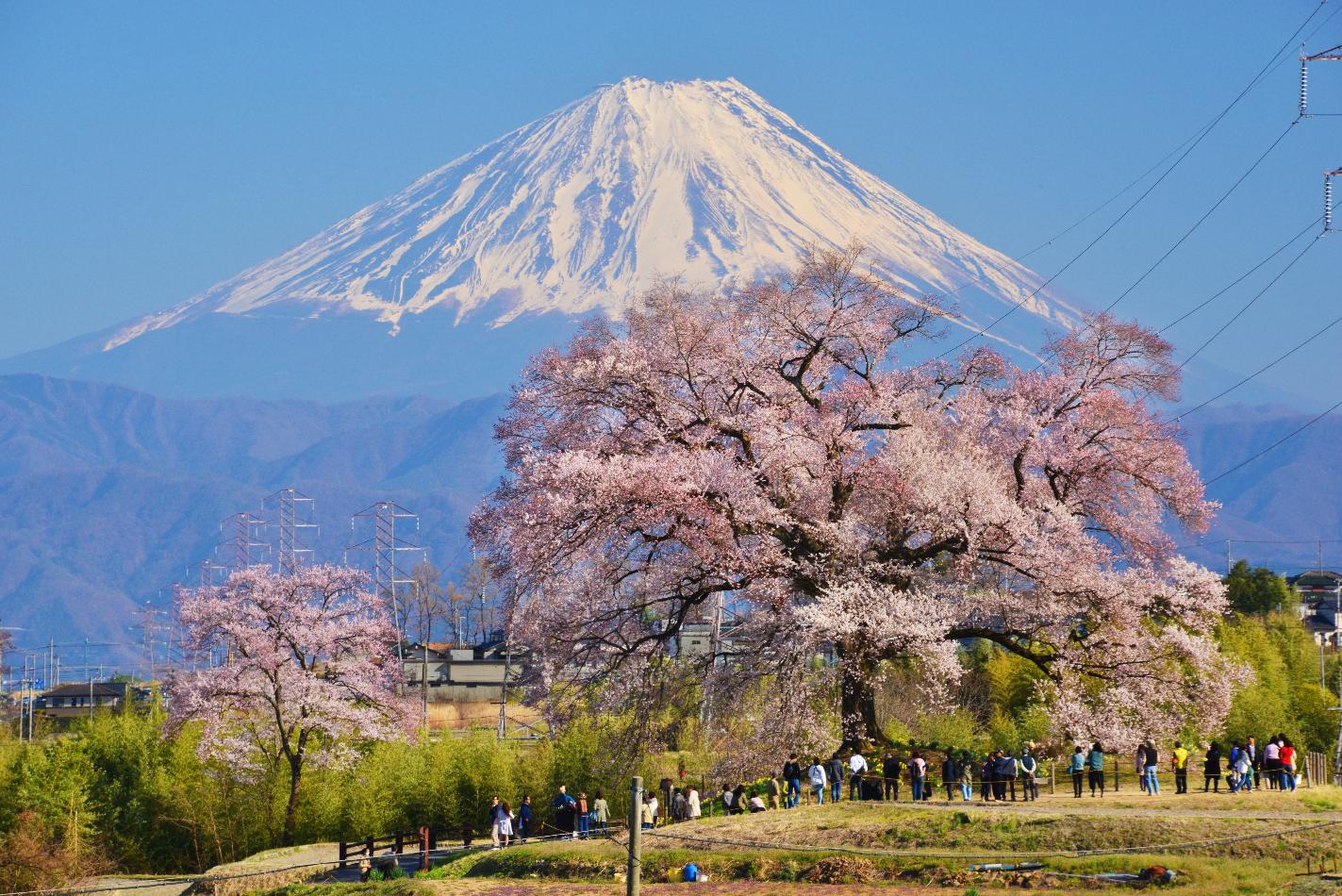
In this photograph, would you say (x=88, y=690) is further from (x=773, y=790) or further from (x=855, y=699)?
(x=855, y=699)

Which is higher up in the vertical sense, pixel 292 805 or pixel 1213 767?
pixel 1213 767

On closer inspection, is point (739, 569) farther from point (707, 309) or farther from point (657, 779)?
point (657, 779)

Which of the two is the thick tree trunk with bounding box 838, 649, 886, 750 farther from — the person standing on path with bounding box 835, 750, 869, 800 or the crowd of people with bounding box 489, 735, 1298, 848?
the person standing on path with bounding box 835, 750, 869, 800

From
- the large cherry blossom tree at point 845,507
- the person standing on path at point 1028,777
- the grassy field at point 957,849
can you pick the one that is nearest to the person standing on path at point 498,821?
the grassy field at point 957,849

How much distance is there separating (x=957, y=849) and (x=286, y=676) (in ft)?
108

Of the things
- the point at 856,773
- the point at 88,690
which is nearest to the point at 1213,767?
the point at 856,773

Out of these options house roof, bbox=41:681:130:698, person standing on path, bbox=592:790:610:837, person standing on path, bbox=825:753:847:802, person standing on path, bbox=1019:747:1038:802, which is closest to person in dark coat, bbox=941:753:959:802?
person standing on path, bbox=1019:747:1038:802

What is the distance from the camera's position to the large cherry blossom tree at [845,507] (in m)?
44.8

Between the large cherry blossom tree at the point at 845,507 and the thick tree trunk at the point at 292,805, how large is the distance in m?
20.0

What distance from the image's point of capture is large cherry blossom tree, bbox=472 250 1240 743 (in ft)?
147

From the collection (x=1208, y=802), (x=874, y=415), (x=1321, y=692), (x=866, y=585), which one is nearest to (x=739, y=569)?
(x=866, y=585)

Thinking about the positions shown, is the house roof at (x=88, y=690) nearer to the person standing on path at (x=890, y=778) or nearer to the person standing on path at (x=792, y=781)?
the person standing on path at (x=792, y=781)

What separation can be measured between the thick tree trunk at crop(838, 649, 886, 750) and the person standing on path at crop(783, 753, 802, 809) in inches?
81.2

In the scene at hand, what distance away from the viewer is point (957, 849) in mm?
39156
